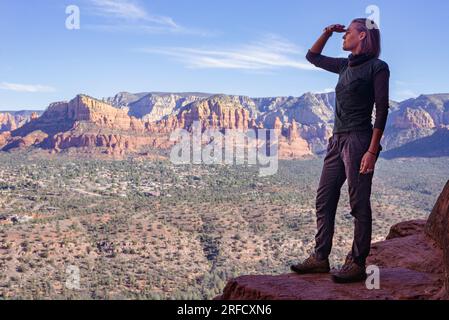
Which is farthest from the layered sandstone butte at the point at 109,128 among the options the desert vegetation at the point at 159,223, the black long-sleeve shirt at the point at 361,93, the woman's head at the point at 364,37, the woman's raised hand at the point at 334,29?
the woman's head at the point at 364,37

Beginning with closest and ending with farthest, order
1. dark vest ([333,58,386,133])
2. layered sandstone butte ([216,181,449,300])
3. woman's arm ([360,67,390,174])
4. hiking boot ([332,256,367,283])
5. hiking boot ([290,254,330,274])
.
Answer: layered sandstone butte ([216,181,449,300]) < woman's arm ([360,67,390,174]) < dark vest ([333,58,386,133]) < hiking boot ([332,256,367,283]) < hiking boot ([290,254,330,274])

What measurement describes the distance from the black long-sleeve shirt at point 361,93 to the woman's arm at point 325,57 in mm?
187

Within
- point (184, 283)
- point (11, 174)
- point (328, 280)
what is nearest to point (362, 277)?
point (328, 280)

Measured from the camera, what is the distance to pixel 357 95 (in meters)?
5.25

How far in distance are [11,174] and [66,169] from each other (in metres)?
14.9

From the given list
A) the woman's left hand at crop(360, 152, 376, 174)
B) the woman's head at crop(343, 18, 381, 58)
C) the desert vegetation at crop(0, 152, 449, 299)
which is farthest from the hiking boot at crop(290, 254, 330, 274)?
the desert vegetation at crop(0, 152, 449, 299)

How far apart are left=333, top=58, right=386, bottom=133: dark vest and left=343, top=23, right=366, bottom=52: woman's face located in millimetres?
222

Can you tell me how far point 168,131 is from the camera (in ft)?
545

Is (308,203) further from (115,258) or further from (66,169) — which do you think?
(66,169)

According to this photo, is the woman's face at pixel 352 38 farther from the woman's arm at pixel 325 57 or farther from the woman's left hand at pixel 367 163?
the woman's left hand at pixel 367 163

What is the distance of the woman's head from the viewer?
17.2 ft

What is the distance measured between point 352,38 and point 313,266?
285 centimetres

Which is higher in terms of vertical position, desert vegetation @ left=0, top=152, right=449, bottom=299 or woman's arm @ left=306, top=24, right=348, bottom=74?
woman's arm @ left=306, top=24, right=348, bottom=74

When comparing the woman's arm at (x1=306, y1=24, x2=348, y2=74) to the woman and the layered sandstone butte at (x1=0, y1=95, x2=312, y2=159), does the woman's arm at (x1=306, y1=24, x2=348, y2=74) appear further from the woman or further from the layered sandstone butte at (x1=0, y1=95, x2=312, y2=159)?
the layered sandstone butte at (x1=0, y1=95, x2=312, y2=159)
